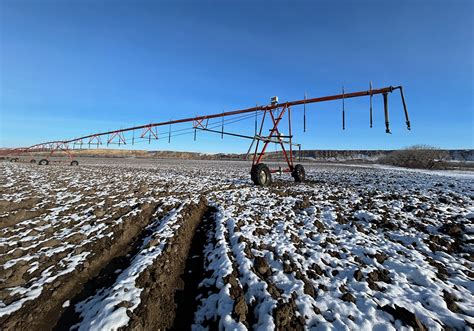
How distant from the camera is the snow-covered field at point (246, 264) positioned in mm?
3668

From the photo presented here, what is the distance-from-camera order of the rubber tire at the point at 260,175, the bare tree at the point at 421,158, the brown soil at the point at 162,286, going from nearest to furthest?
the brown soil at the point at 162,286 → the rubber tire at the point at 260,175 → the bare tree at the point at 421,158

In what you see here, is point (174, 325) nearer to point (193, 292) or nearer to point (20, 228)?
point (193, 292)

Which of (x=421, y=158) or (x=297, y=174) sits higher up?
(x=421, y=158)

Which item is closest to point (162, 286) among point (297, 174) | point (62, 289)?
point (62, 289)

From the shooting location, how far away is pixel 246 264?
492 cm

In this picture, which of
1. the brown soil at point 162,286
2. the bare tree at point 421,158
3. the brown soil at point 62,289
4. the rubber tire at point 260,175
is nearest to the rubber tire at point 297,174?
the rubber tire at point 260,175

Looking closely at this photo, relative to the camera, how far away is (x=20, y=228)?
7.25 m

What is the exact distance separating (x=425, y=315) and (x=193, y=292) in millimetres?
4057

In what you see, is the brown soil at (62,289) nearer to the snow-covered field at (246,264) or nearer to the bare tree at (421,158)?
the snow-covered field at (246,264)

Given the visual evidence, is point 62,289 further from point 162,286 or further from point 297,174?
point 297,174

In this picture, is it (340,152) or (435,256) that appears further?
(340,152)

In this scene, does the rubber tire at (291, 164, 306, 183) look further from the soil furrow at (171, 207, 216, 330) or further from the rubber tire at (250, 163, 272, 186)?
the soil furrow at (171, 207, 216, 330)

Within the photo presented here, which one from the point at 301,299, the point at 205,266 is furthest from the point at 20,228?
the point at 301,299

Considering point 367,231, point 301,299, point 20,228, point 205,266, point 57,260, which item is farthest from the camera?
point 20,228
